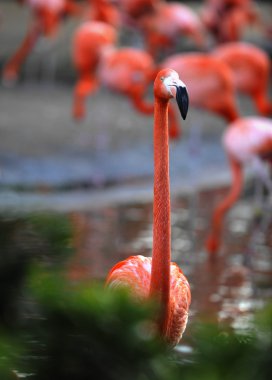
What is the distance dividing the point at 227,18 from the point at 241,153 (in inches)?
233

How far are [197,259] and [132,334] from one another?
4714 millimetres

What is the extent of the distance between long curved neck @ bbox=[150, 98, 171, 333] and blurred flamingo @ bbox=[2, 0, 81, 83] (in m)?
8.84

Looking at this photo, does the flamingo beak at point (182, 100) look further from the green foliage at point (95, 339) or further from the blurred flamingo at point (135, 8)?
the blurred flamingo at point (135, 8)

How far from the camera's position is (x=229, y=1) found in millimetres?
11664

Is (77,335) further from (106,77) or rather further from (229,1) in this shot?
(229,1)

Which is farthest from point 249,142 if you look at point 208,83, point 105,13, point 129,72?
point 105,13

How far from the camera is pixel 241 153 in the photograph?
600 cm

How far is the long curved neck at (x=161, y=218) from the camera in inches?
98.2

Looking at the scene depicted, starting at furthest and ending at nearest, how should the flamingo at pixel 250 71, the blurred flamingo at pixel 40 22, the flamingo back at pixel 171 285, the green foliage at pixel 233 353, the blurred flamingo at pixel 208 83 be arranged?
the blurred flamingo at pixel 40 22 → the flamingo at pixel 250 71 → the blurred flamingo at pixel 208 83 → the flamingo back at pixel 171 285 → the green foliage at pixel 233 353

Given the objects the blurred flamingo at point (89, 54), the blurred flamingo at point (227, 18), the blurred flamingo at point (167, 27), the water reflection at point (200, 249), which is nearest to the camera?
the water reflection at point (200, 249)

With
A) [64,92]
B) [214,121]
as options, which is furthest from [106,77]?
[64,92]

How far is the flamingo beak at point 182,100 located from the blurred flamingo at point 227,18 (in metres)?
9.12

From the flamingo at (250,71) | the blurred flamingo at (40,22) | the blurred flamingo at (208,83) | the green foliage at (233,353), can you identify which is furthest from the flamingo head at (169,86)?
the blurred flamingo at (40,22)

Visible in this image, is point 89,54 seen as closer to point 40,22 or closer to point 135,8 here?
point 135,8
